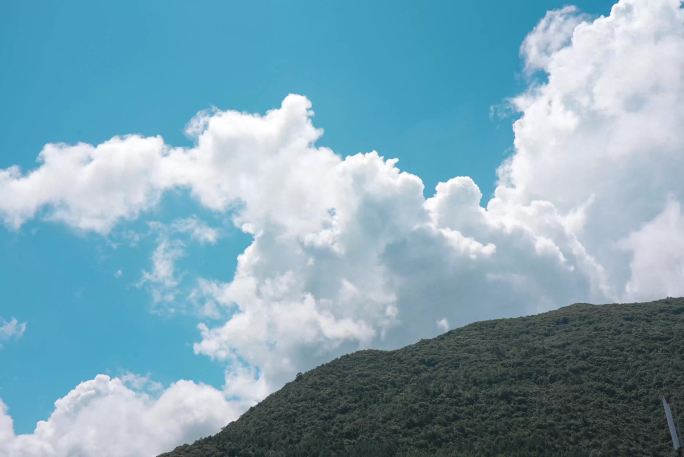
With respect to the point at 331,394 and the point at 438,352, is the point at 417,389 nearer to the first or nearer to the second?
the point at 331,394

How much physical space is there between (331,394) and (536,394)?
933 inches

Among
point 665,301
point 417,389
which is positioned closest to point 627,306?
point 665,301

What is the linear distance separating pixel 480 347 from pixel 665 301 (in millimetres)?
31226

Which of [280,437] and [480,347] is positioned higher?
[480,347]

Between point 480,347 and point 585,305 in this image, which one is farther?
point 585,305

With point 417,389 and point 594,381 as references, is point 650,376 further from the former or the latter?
point 417,389

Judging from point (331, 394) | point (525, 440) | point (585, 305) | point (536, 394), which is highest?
point (585, 305)

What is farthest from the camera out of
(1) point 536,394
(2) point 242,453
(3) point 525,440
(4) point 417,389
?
(4) point 417,389

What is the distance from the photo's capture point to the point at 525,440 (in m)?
58.9

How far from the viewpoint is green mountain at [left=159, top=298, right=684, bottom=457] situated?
60750mm

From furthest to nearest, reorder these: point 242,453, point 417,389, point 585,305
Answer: point 585,305
point 417,389
point 242,453

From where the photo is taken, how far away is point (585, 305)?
10562 cm

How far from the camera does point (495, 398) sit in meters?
70.4

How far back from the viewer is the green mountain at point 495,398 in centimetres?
6075
